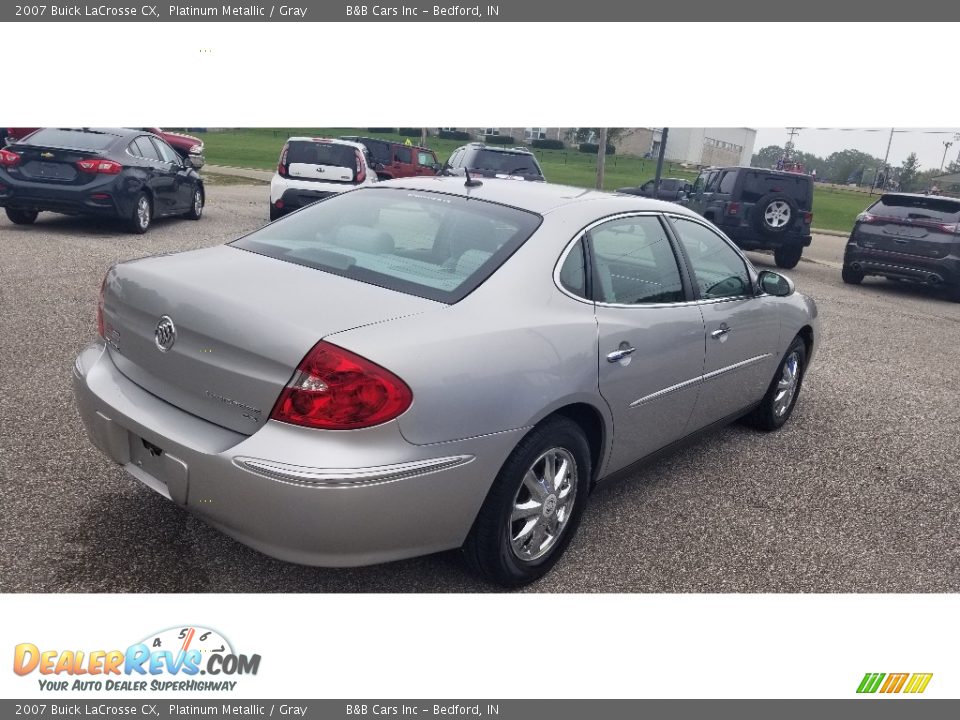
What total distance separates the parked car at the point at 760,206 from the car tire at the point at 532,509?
11.1 meters

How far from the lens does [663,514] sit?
12.9 ft

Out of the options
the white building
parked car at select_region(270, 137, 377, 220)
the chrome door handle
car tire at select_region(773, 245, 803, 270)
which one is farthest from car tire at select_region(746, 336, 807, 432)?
the white building

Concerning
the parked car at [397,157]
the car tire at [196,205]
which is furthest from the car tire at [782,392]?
the parked car at [397,157]

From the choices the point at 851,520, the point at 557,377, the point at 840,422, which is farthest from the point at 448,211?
the point at 840,422

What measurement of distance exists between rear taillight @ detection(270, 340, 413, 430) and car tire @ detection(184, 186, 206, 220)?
1146 centimetres

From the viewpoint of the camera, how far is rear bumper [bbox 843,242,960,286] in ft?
37.9

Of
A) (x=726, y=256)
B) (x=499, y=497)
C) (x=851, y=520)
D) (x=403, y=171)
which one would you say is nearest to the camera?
(x=499, y=497)

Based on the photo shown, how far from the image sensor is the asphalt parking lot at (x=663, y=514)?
3.14 meters

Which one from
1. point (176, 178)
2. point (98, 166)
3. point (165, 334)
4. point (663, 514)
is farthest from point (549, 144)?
point (165, 334)

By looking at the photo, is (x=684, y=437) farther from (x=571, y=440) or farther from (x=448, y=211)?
(x=448, y=211)

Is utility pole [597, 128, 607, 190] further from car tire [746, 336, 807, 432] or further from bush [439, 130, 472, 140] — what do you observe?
bush [439, 130, 472, 140]

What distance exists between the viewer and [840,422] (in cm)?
550

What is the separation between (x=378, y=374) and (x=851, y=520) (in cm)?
281

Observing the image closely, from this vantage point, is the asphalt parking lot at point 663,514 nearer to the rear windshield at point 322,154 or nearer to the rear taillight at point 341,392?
the rear taillight at point 341,392
